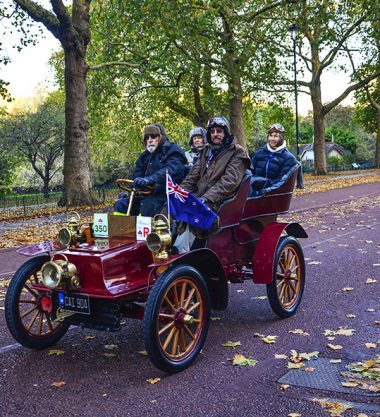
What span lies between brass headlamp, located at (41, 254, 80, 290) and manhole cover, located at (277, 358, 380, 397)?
1.77 m

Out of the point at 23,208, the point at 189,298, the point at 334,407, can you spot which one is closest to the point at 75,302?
the point at 189,298

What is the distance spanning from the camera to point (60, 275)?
14.0 ft

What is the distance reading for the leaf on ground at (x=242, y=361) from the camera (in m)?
4.45

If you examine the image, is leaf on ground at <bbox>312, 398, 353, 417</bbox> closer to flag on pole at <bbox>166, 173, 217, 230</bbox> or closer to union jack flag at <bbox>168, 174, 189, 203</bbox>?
flag on pole at <bbox>166, 173, 217, 230</bbox>

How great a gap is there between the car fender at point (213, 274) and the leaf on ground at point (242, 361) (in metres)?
0.51

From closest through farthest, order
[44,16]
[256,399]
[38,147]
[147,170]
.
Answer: [256,399], [147,170], [44,16], [38,147]

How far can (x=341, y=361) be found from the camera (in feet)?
14.6

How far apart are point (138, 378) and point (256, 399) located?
0.96 meters

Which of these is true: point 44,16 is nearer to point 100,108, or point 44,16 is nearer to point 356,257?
point 100,108

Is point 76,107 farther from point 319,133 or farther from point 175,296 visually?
point 319,133

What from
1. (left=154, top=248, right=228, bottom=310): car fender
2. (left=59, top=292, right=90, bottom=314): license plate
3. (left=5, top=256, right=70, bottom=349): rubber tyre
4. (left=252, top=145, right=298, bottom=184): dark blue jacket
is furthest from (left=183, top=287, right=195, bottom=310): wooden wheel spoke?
(left=252, top=145, right=298, bottom=184): dark blue jacket

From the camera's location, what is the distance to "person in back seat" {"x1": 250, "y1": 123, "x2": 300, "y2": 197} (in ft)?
20.7

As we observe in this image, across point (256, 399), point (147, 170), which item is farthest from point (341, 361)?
point (147, 170)

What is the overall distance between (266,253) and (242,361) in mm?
1334
